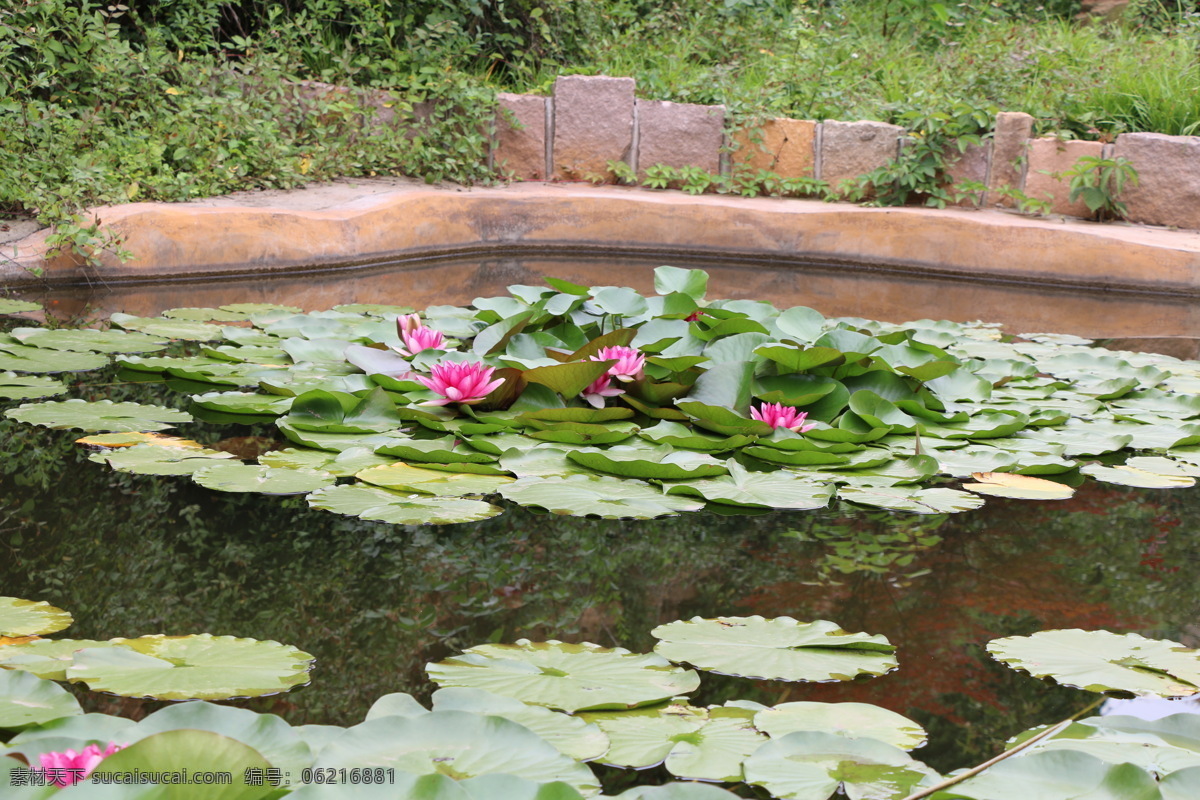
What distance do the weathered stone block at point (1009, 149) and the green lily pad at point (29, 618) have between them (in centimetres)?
494

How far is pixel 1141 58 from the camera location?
5.82 metres

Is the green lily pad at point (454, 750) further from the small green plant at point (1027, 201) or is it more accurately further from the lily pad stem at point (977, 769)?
the small green plant at point (1027, 201)

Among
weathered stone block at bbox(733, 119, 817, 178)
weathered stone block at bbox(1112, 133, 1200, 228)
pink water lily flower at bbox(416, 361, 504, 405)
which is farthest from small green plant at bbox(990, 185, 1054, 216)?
pink water lily flower at bbox(416, 361, 504, 405)

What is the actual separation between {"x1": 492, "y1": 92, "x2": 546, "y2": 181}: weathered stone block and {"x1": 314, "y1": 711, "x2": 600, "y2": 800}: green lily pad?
496 centimetres

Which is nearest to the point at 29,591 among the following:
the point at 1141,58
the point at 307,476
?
the point at 307,476

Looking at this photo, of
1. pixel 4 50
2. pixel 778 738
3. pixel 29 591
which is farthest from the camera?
pixel 4 50

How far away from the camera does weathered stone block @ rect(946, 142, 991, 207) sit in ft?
17.5

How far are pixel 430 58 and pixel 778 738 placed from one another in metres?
5.27

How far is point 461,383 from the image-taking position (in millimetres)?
2090

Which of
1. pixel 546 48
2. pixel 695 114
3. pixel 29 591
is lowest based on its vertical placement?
pixel 29 591

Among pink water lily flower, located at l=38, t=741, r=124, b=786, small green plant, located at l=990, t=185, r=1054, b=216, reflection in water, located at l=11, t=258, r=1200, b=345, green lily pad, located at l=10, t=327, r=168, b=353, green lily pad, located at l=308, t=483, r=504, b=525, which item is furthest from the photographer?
small green plant, located at l=990, t=185, r=1054, b=216

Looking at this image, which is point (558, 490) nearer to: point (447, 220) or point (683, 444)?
point (683, 444)

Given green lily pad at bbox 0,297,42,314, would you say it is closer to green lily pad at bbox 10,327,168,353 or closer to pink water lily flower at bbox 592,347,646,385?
green lily pad at bbox 10,327,168,353

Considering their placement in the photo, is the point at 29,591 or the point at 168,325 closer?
the point at 29,591
